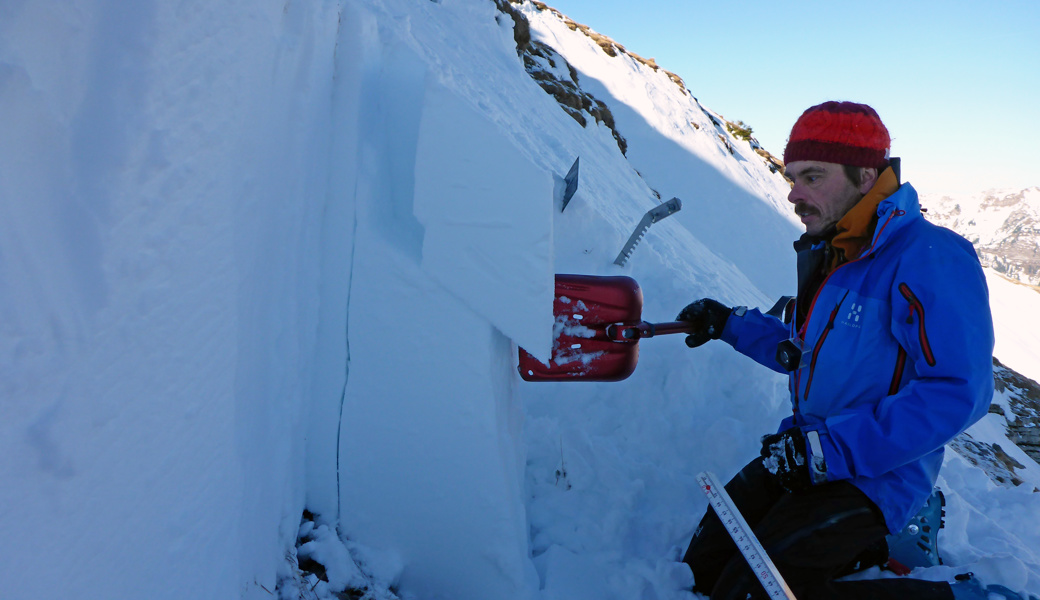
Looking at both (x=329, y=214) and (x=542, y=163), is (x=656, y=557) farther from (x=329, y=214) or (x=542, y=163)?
(x=542, y=163)

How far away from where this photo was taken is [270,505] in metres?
1.76

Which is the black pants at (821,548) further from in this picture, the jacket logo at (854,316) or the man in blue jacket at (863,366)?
the jacket logo at (854,316)

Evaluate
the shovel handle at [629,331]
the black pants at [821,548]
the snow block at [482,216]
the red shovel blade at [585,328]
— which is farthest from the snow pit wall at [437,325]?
the black pants at [821,548]

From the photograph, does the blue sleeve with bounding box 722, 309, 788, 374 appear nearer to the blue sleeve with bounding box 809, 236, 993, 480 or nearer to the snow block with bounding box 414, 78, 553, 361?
the blue sleeve with bounding box 809, 236, 993, 480

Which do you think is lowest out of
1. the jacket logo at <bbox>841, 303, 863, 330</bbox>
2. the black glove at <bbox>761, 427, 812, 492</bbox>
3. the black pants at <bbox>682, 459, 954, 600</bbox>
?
the black pants at <bbox>682, 459, 954, 600</bbox>

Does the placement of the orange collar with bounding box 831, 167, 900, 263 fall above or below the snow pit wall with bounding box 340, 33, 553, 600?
above

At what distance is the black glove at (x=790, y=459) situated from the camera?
1990mm

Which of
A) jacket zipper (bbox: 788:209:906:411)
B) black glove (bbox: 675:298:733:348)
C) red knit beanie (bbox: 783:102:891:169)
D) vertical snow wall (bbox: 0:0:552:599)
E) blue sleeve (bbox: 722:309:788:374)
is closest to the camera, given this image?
vertical snow wall (bbox: 0:0:552:599)

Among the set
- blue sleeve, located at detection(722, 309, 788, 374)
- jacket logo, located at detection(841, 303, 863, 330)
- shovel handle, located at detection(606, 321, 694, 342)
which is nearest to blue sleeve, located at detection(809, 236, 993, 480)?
jacket logo, located at detection(841, 303, 863, 330)

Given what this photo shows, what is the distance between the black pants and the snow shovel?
30.5 inches

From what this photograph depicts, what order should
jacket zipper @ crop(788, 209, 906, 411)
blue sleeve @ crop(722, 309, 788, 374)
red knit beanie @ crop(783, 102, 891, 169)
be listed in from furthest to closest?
blue sleeve @ crop(722, 309, 788, 374) < red knit beanie @ crop(783, 102, 891, 169) < jacket zipper @ crop(788, 209, 906, 411)

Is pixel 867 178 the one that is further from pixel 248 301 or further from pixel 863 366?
pixel 248 301

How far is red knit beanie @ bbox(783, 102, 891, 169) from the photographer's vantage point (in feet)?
6.75

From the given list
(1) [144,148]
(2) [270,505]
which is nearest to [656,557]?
(2) [270,505]
